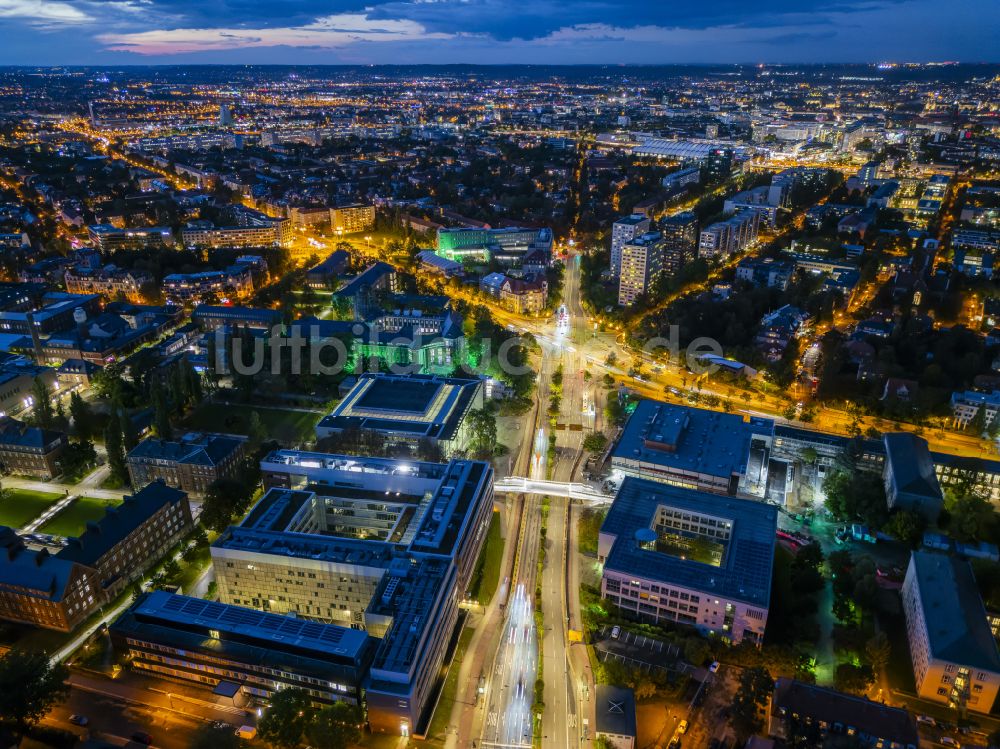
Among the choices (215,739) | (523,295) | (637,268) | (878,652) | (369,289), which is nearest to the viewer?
(215,739)

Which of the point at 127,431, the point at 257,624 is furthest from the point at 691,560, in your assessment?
the point at 127,431

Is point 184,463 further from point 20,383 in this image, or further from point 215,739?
point 20,383

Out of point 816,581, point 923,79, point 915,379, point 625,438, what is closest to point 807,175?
point 915,379

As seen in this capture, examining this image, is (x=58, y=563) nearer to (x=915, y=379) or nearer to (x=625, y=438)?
(x=625, y=438)

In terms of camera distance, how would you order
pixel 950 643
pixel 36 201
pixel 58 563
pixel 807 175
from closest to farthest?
pixel 950 643
pixel 58 563
pixel 36 201
pixel 807 175

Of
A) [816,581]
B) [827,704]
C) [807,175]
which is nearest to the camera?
[827,704]

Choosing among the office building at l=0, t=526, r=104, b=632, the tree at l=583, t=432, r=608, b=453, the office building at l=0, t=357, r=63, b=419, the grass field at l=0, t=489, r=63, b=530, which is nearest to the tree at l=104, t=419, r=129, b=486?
the grass field at l=0, t=489, r=63, b=530
